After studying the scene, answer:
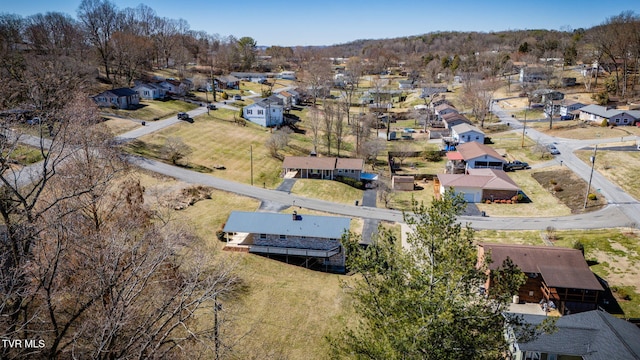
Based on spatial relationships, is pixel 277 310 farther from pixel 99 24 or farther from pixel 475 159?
pixel 99 24

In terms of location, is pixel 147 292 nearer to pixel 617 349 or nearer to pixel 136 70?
pixel 617 349

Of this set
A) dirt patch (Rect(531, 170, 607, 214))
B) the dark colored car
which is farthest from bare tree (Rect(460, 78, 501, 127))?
dirt patch (Rect(531, 170, 607, 214))

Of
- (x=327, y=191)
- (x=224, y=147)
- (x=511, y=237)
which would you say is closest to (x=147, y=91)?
(x=224, y=147)

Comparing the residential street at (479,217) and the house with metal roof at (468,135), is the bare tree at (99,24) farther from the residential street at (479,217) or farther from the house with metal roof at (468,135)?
the house with metal roof at (468,135)

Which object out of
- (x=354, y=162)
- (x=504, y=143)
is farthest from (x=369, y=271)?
(x=504, y=143)

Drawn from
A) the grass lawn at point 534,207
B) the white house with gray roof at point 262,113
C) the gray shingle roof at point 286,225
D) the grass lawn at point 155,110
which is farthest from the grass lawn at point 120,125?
the grass lawn at point 534,207
